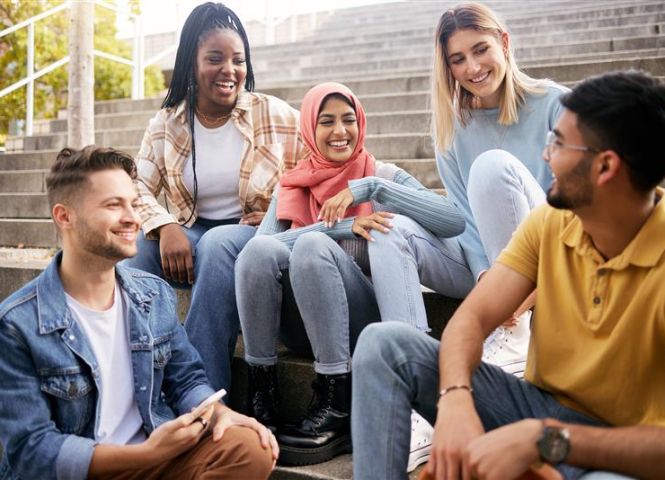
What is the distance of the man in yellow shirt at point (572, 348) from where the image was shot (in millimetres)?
1509

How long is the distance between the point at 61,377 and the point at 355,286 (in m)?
0.96

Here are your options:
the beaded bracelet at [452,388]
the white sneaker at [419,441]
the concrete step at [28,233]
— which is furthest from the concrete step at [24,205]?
the beaded bracelet at [452,388]

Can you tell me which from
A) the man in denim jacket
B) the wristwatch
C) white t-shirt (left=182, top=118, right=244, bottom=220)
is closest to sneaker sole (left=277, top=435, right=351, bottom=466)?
the man in denim jacket

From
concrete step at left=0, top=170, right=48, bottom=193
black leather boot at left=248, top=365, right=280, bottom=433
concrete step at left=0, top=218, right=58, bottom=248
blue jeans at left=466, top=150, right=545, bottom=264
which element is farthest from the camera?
concrete step at left=0, top=170, right=48, bottom=193

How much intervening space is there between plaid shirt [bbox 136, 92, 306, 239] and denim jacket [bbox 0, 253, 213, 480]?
0.84 metres

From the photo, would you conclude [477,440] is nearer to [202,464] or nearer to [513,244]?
[513,244]

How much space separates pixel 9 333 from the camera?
6.40 feet

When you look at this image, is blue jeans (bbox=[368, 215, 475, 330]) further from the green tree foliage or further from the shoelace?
the green tree foliage

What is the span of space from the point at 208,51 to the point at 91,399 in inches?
61.2

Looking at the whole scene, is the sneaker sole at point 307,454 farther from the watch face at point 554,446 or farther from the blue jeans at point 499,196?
the watch face at point 554,446

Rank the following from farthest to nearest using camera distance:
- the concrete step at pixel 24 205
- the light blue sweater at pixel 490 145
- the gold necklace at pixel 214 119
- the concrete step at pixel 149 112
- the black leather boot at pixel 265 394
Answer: the concrete step at pixel 149 112
the concrete step at pixel 24 205
the gold necklace at pixel 214 119
the light blue sweater at pixel 490 145
the black leather boot at pixel 265 394

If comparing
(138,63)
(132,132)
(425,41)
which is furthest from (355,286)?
(138,63)

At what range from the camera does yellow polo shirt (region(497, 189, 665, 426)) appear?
5.21ft

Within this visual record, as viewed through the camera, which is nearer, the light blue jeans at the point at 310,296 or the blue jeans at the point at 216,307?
the light blue jeans at the point at 310,296
